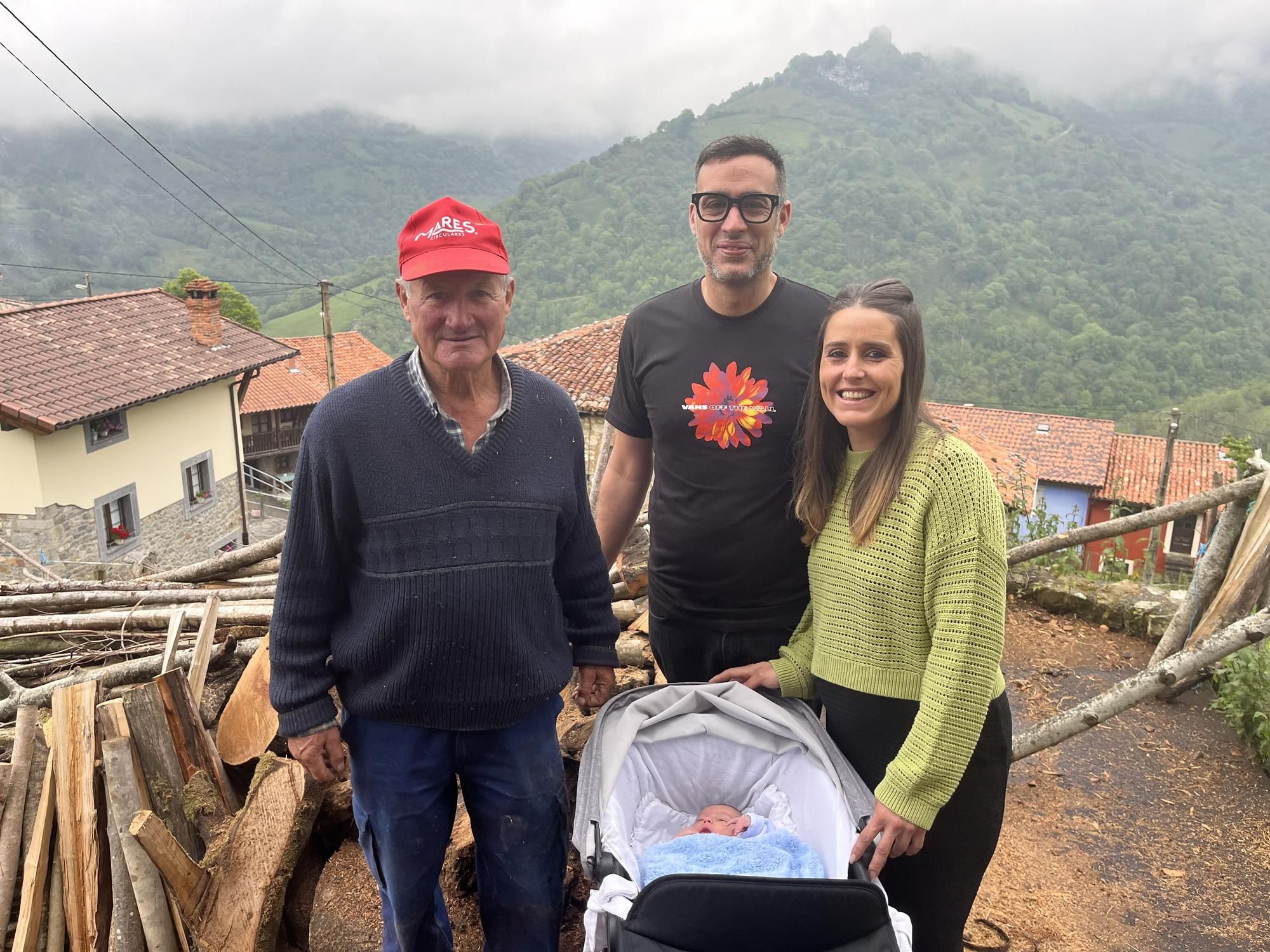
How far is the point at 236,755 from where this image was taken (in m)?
2.98

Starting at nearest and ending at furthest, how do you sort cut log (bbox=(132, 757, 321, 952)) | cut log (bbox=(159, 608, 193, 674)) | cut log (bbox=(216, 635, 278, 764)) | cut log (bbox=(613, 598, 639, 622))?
cut log (bbox=(132, 757, 321, 952)) → cut log (bbox=(216, 635, 278, 764)) → cut log (bbox=(159, 608, 193, 674)) → cut log (bbox=(613, 598, 639, 622))

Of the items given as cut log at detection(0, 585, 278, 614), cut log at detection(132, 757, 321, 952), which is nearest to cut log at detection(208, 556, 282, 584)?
cut log at detection(0, 585, 278, 614)

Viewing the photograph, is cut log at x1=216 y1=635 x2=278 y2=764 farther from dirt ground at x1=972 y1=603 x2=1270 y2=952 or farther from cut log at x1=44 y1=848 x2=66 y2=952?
dirt ground at x1=972 y1=603 x2=1270 y2=952

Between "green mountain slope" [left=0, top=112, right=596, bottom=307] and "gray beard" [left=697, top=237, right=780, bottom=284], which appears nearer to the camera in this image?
"gray beard" [left=697, top=237, right=780, bottom=284]

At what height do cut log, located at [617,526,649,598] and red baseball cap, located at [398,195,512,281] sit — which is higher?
red baseball cap, located at [398,195,512,281]

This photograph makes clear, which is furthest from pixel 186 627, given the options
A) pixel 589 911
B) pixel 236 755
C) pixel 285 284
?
pixel 285 284

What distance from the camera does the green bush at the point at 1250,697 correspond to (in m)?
4.46


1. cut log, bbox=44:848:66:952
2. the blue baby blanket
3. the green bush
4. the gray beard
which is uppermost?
the gray beard

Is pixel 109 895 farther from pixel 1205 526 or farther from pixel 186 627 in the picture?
pixel 1205 526

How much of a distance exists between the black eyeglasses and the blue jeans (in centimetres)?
146

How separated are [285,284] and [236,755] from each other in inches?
3000

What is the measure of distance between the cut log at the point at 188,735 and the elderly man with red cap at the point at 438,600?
91cm

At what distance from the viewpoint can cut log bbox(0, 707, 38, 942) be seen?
105 inches

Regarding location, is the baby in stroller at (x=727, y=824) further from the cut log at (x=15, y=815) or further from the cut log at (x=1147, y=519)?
the cut log at (x=1147, y=519)
